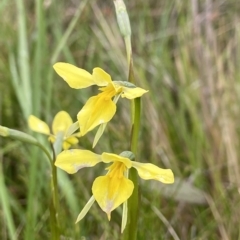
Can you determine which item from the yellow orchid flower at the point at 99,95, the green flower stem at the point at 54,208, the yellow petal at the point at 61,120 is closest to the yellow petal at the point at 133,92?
the yellow orchid flower at the point at 99,95

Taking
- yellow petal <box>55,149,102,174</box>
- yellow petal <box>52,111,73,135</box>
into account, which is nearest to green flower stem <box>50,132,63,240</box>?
yellow petal <box>55,149,102,174</box>

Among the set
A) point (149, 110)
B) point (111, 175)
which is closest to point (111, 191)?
point (111, 175)

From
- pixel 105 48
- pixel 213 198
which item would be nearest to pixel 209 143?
pixel 213 198

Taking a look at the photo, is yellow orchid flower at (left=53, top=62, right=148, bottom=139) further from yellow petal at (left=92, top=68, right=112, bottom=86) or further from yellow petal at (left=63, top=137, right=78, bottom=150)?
yellow petal at (left=63, top=137, right=78, bottom=150)

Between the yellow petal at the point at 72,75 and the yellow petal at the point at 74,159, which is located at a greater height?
the yellow petal at the point at 72,75

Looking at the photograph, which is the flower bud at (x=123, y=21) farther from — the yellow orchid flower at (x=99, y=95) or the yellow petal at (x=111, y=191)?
the yellow petal at (x=111, y=191)

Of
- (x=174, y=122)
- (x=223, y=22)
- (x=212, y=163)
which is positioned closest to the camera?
(x=212, y=163)

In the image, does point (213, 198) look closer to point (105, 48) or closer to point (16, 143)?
point (16, 143)
